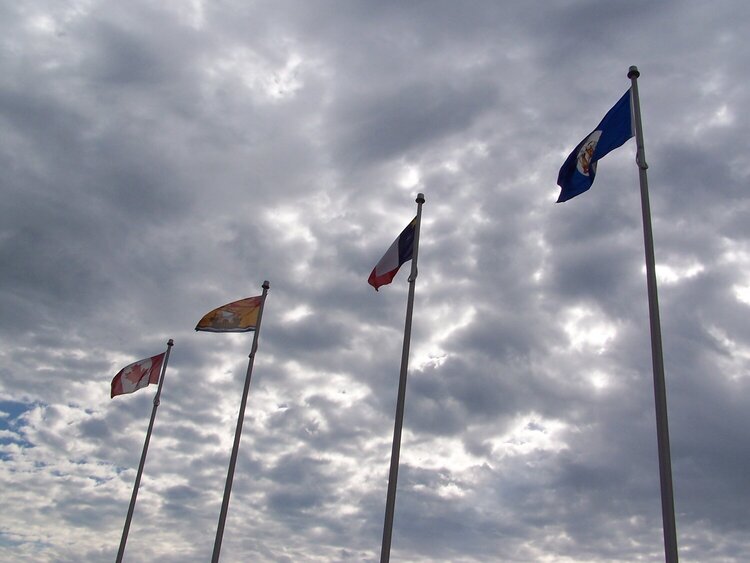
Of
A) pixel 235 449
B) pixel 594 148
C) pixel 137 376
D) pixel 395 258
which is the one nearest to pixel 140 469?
pixel 137 376

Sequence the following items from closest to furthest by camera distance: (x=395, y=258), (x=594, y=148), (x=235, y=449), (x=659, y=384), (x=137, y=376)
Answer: (x=659, y=384) < (x=594, y=148) < (x=395, y=258) < (x=235, y=449) < (x=137, y=376)

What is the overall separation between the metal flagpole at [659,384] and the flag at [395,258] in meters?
9.45

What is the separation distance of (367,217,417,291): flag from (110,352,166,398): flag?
16.4 metres

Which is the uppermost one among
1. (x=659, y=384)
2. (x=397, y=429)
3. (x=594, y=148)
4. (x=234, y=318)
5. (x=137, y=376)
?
(x=594, y=148)

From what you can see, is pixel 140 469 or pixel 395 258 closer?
pixel 395 258

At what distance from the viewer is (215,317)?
33.2 m

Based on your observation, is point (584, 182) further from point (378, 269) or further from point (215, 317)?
point (215, 317)

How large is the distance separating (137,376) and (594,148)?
27380 millimetres

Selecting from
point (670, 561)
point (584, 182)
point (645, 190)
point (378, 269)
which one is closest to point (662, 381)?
point (670, 561)

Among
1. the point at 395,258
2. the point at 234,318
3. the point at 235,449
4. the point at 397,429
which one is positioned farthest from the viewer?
the point at 234,318

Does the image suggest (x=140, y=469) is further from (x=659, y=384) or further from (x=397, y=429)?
(x=659, y=384)

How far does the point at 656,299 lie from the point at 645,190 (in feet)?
10.9

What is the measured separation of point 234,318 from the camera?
33.3m

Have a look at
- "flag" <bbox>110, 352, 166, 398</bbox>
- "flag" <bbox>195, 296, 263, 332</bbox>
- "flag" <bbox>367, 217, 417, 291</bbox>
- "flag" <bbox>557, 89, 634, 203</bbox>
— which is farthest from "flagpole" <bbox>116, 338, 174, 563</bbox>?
"flag" <bbox>557, 89, 634, 203</bbox>
